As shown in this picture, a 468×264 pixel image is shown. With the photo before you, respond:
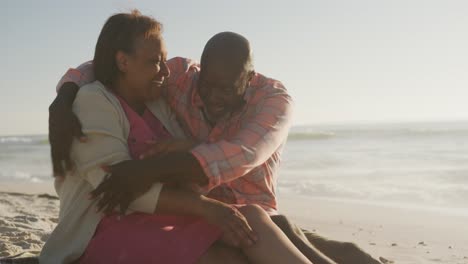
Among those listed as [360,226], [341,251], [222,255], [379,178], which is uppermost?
[222,255]

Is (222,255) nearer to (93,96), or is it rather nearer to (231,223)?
(231,223)

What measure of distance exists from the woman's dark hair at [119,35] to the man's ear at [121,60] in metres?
0.02

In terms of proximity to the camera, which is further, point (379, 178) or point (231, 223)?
point (379, 178)

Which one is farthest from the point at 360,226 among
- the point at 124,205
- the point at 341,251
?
the point at 124,205

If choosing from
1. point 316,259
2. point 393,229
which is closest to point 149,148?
point 316,259

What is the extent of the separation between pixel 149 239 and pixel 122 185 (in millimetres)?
267

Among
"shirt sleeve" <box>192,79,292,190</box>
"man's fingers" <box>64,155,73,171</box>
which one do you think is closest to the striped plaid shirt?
"shirt sleeve" <box>192,79,292,190</box>

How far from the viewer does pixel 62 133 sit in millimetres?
2600

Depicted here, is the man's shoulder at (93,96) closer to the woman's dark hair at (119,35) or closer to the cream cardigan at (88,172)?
the cream cardigan at (88,172)

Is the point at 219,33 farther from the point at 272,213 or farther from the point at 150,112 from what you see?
the point at 272,213

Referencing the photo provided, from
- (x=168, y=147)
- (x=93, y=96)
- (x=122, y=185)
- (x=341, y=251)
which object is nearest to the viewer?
(x=122, y=185)

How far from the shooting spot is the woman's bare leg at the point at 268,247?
255 centimetres

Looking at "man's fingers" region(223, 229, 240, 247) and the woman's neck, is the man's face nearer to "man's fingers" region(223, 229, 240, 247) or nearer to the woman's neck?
the woman's neck

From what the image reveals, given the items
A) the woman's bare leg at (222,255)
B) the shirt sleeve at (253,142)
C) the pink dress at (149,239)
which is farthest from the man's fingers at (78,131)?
the woman's bare leg at (222,255)
